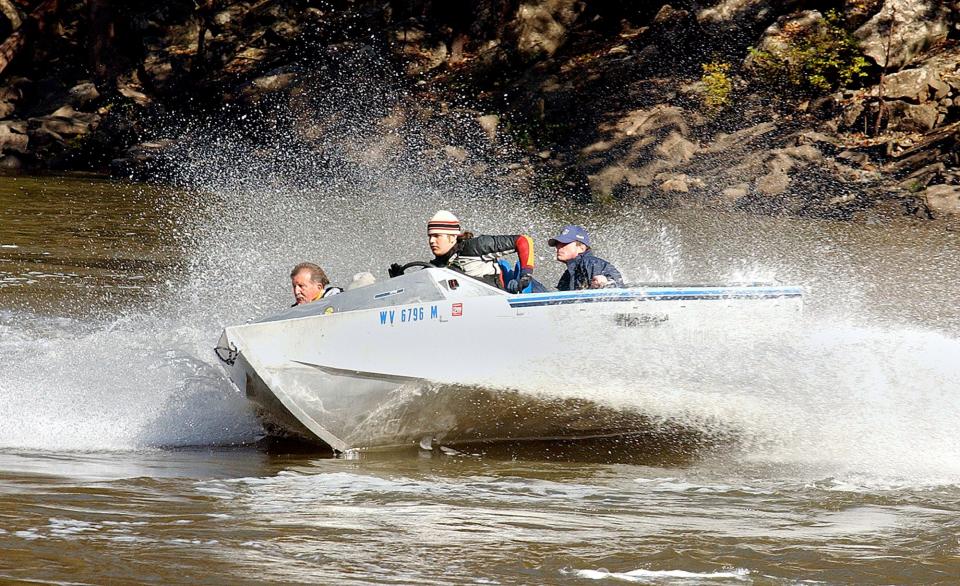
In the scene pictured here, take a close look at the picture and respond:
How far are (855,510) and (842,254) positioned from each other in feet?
36.6

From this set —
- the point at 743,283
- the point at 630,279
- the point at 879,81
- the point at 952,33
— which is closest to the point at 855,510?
the point at 743,283

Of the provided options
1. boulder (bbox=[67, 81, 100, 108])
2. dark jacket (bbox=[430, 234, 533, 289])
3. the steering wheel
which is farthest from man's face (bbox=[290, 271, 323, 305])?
boulder (bbox=[67, 81, 100, 108])

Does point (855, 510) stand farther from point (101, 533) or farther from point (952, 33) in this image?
point (952, 33)

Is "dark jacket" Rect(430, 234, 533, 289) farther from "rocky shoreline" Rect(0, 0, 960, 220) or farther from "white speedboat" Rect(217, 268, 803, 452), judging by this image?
"rocky shoreline" Rect(0, 0, 960, 220)

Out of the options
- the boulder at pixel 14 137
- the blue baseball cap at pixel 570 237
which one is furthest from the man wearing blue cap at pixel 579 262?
the boulder at pixel 14 137

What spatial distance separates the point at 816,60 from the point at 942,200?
5.70m

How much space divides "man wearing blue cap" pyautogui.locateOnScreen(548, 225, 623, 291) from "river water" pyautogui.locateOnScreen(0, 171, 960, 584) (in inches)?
36.7

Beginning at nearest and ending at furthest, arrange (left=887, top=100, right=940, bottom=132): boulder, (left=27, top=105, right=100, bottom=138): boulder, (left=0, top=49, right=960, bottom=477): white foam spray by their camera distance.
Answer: (left=0, top=49, right=960, bottom=477): white foam spray, (left=887, top=100, right=940, bottom=132): boulder, (left=27, top=105, right=100, bottom=138): boulder

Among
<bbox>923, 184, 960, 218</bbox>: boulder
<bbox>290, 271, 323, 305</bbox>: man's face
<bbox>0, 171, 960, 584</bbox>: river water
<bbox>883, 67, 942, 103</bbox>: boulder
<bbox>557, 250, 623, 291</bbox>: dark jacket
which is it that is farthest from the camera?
<bbox>883, 67, 942, 103</bbox>: boulder

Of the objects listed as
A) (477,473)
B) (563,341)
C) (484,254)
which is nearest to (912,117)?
(484,254)

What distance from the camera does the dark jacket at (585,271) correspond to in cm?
852

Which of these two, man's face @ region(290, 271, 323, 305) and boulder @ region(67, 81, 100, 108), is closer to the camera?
man's face @ region(290, 271, 323, 305)

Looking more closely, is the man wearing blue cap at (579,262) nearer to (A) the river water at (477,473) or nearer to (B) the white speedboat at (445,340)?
(B) the white speedboat at (445,340)

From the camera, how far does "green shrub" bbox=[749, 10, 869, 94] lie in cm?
2336
